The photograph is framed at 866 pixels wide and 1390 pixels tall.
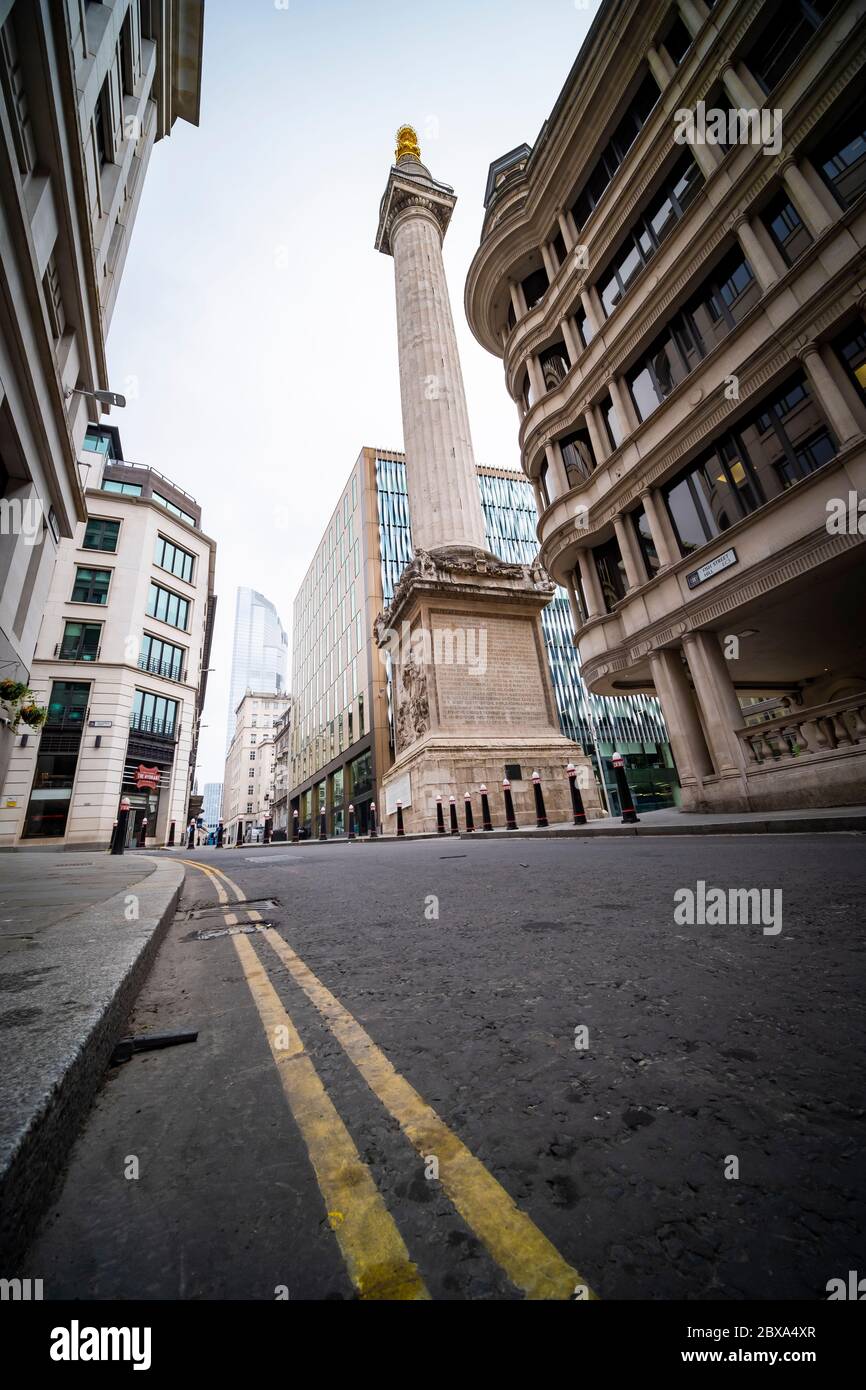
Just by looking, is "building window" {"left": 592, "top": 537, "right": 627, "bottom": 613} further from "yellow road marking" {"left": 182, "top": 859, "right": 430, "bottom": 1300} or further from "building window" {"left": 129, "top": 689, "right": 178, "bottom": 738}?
"building window" {"left": 129, "top": 689, "right": 178, "bottom": 738}

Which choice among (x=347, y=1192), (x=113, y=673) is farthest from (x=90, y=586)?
(x=347, y=1192)

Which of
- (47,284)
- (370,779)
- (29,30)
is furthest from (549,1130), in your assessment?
(370,779)

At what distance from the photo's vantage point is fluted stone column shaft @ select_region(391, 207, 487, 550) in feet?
83.3

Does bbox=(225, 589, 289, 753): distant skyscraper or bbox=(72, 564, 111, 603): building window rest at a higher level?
bbox=(225, 589, 289, 753): distant skyscraper

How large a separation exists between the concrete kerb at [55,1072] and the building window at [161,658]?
3072 centimetres

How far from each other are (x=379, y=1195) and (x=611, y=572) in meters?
16.3

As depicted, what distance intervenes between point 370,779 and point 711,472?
26859 mm

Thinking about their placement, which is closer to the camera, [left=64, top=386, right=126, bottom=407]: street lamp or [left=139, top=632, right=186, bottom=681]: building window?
[left=64, top=386, right=126, bottom=407]: street lamp

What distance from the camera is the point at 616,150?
50.3ft

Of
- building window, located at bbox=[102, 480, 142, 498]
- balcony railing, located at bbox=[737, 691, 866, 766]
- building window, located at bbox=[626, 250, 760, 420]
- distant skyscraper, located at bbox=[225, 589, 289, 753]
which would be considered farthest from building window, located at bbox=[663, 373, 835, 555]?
distant skyscraper, located at bbox=[225, 589, 289, 753]

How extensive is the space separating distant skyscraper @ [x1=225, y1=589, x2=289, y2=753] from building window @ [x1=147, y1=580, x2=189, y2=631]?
136057mm

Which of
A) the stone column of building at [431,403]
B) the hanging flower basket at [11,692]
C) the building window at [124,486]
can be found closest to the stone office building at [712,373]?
the stone column of building at [431,403]

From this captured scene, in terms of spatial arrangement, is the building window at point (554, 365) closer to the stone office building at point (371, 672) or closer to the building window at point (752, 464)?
the building window at point (752, 464)
